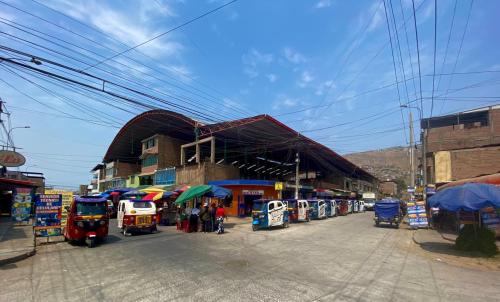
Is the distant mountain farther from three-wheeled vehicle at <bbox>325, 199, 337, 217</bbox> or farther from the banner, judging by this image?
the banner

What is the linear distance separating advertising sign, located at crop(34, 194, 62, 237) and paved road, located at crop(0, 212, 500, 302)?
64.5 inches

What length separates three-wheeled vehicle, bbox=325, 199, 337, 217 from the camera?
110 feet

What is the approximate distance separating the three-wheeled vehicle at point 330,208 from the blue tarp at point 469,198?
20.0 meters

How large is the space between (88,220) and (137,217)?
404 cm

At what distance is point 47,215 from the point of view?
1573 cm

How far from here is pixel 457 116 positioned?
3888 cm

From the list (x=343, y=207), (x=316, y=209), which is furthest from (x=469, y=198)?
(x=343, y=207)

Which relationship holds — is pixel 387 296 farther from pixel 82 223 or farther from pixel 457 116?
pixel 457 116

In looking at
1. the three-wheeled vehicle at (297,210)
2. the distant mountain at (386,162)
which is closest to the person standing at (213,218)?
the three-wheeled vehicle at (297,210)

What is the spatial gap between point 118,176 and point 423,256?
57.2 m

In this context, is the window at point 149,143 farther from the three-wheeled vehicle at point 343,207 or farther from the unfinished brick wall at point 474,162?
the unfinished brick wall at point 474,162

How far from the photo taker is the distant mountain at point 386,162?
124062 mm

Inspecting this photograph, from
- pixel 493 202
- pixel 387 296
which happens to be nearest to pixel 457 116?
pixel 493 202

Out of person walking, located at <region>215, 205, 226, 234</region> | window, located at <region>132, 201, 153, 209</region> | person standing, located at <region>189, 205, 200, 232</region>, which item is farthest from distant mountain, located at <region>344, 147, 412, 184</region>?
window, located at <region>132, 201, 153, 209</region>
